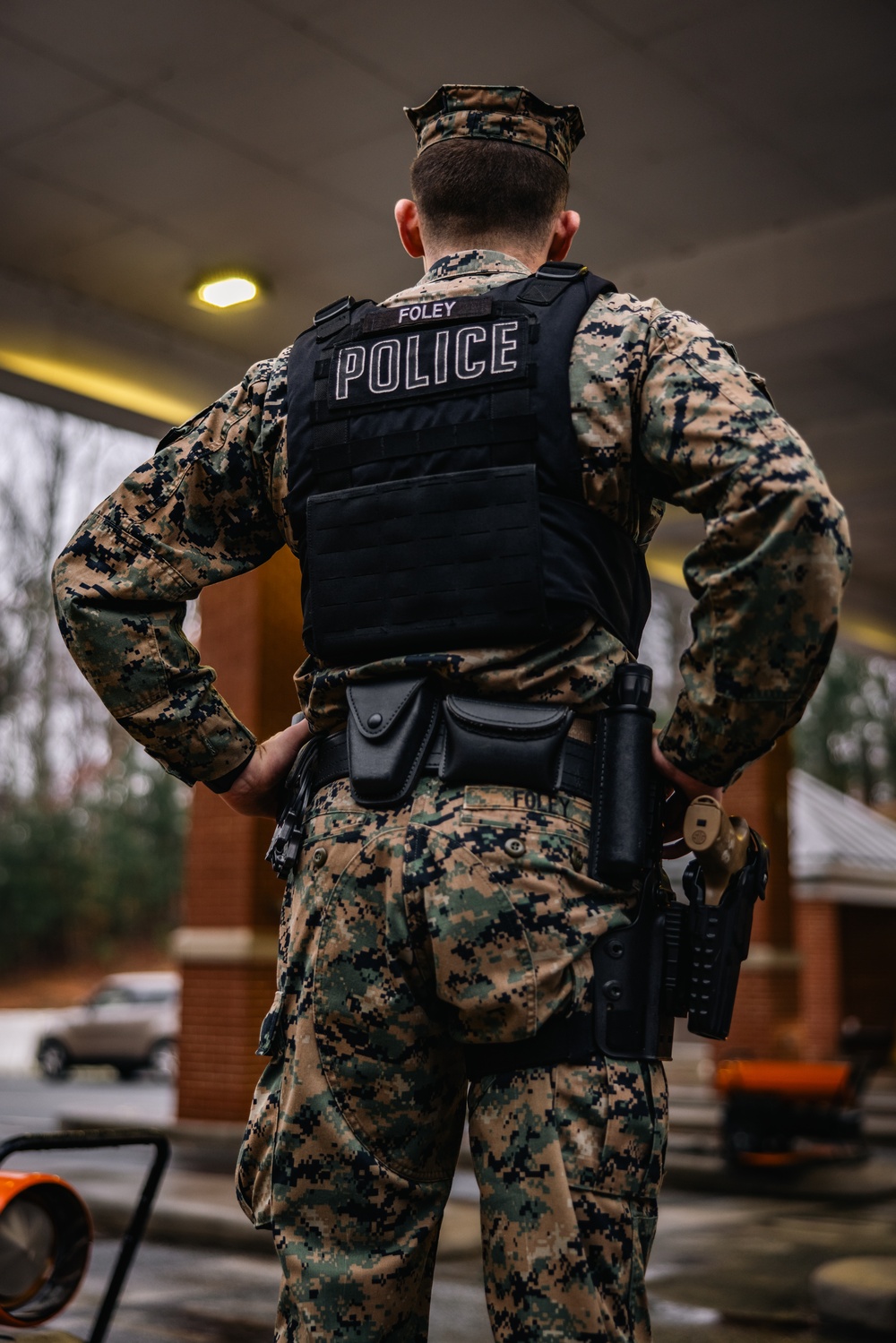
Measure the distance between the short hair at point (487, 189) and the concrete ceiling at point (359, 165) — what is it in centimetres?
287

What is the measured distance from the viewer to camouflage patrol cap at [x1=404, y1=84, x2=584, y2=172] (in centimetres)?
203

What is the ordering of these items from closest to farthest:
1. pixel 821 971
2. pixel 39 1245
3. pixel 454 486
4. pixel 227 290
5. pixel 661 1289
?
pixel 454 486 → pixel 39 1245 → pixel 661 1289 → pixel 227 290 → pixel 821 971

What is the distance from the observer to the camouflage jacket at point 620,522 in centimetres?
171

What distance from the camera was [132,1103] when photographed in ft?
52.5

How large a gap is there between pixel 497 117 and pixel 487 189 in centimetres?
10

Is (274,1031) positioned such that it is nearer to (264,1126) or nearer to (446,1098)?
(264,1126)

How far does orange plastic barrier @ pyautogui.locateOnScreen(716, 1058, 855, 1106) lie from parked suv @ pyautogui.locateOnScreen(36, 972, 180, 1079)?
517 inches

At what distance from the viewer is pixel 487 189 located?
2051 mm

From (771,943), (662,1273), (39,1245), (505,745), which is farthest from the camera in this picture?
(771,943)

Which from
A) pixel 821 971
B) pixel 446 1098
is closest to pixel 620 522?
pixel 446 1098

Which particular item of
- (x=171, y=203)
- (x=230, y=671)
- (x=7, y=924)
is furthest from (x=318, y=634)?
(x=7, y=924)

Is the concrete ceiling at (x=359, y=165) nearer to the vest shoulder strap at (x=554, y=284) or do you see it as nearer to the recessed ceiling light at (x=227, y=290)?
the recessed ceiling light at (x=227, y=290)

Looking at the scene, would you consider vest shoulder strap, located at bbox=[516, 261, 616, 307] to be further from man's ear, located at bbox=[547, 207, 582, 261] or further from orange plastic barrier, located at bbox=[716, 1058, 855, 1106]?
orange plastic barrier, located at bbox=[716, 1058, 855, 1106]

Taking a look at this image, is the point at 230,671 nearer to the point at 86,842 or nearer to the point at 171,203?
the point at 171,203
